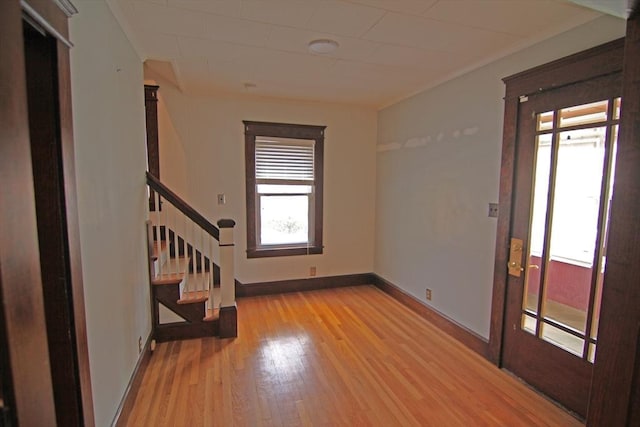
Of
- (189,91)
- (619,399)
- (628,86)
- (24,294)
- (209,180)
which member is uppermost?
(189,91)

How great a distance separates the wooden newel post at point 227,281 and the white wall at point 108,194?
2.22 ft

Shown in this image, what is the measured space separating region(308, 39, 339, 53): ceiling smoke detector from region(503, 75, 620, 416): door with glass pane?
1.50m

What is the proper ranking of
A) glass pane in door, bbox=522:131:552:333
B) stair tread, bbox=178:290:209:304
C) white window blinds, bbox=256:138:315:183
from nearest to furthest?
glass pane in door, bbox=522:131:552:333 < stair tread, bbox=178:290:209:304 < white window blinds, bbox=256:138:315:183

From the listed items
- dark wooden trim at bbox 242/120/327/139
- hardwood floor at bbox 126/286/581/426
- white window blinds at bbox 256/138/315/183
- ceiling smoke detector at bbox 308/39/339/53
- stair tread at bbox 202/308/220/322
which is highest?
ceiling smoke detector at bbox 308/39/339/53

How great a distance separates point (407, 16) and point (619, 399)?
2.26 m

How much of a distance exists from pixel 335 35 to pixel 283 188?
2.31m

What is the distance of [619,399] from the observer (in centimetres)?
137

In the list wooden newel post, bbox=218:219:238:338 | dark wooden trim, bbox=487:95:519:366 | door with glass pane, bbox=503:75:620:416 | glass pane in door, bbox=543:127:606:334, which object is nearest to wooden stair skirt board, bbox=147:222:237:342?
wooden newel post, bbox=218:219:238:338

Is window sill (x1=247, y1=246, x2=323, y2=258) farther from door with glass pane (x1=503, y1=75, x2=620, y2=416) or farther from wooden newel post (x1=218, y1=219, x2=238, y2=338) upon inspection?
door with glass pane (x1=503, y1=75, x2=620, y2=416)

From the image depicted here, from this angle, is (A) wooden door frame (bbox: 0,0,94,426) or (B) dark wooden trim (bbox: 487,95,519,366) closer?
(A) wooden door frame (bbox: 0,0,94,426)

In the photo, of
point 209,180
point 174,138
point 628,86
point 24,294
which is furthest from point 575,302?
point 174,138

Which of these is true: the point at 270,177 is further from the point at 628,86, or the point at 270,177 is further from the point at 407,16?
the point at 628,86

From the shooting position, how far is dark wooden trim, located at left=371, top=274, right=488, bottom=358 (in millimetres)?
2908

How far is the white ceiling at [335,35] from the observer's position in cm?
198
